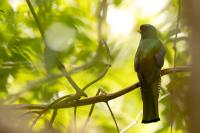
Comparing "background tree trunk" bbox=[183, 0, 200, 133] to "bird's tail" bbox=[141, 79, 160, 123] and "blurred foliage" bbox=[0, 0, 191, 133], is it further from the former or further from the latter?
"blurred foliage" bbox=[0, 0, 191, 133]

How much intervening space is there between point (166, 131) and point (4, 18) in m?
0.92

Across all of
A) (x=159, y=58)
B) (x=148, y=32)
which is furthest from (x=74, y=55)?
(x=159, y=58)

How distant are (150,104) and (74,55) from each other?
2.96ft

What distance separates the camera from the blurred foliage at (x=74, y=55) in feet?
6.50

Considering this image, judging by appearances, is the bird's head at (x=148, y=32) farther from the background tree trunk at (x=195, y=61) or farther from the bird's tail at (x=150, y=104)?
the background tree trunk at (x=195, y=61)

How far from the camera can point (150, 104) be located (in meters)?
1.58

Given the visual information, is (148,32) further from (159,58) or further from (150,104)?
(150,104)

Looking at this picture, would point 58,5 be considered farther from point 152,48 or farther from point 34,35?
point 152,48

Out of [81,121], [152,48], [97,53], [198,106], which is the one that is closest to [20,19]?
[97,53]

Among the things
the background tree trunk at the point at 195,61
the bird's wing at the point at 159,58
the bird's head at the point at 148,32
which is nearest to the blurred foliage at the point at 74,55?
the bird's head at the point at 148,32

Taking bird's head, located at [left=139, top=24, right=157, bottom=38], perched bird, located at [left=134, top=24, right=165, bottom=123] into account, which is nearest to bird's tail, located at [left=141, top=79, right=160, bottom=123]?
perched bird, located at [left=134, top=24, right=165, bottom=123]

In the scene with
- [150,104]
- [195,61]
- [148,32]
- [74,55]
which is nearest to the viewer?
[195,61]

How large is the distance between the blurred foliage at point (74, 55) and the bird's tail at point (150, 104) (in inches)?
8.0

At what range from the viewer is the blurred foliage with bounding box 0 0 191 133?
6.50ft
